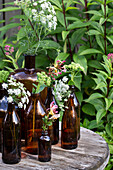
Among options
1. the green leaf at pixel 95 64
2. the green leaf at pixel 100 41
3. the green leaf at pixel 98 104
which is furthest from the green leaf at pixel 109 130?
the green leaf at pixel 100 41

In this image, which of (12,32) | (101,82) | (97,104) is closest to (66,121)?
(101,82)

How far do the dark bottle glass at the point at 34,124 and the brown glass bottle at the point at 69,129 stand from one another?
0.12m

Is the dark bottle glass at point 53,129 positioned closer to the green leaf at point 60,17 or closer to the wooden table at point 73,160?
the wooden table at point 73,160

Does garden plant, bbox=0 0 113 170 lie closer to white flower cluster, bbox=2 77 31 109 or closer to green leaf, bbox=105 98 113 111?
green leaf, bbox=105 98 113 111

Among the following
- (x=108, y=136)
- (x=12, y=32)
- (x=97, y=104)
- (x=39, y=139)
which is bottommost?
(x=108, y=136)

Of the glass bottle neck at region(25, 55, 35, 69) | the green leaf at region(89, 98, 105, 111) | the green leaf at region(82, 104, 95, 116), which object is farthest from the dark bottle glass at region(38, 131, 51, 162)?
the green leaf at region(82, 104, 95, 116)

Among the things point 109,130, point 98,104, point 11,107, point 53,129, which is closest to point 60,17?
point 98,104

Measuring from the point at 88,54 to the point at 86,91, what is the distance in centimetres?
31

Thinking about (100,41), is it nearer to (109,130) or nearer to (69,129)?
(109,130)

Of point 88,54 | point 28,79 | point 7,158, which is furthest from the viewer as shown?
point 88,54

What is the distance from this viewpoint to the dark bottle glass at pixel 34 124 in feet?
3.42

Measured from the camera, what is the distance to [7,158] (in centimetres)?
94

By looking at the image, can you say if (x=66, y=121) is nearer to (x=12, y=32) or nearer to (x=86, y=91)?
(x=86, y=91)

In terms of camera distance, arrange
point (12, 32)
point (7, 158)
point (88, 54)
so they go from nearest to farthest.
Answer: point (7, 158)
point (88, 54)
point (12, 32)
